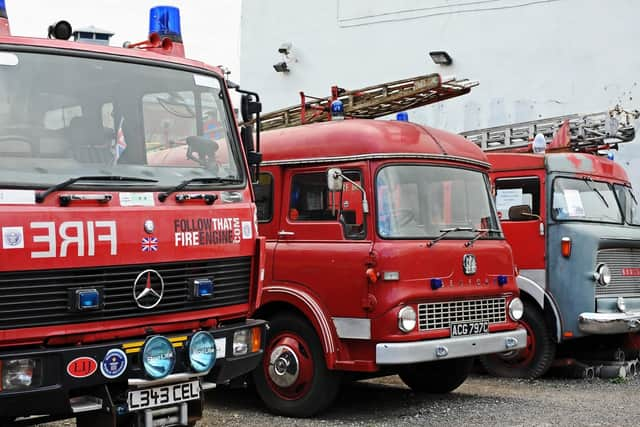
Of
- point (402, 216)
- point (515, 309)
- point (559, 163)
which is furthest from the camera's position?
point (559, 163)

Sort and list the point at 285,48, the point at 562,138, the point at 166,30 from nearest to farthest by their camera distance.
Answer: the point at 166,30 < the point at 562,138 < the point at 285,48

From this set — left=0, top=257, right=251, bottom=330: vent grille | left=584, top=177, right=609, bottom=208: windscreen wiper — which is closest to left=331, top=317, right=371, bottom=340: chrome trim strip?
left=0, top=257, right=251, bottom=330: vent grille

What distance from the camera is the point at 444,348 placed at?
753cm

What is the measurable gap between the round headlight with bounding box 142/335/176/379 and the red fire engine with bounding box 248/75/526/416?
225 cm

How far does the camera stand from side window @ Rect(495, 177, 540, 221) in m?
10.3

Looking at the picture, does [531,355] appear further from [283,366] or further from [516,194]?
[283,366]

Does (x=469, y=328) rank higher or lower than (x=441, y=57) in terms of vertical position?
lower

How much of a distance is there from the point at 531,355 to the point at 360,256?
3426mm

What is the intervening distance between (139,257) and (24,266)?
0.72 metres

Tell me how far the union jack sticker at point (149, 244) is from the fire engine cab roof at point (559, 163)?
5.88 metres

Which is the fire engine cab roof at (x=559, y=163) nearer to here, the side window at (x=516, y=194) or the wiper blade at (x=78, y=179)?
the side window at (x=516, y=194)

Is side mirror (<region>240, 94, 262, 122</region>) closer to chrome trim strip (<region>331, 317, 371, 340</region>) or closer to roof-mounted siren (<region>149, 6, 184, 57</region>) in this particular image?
roof-mounted siren (<region>149, 6, 184, 57</region>)

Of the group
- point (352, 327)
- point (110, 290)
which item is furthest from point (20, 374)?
point (352, 327)

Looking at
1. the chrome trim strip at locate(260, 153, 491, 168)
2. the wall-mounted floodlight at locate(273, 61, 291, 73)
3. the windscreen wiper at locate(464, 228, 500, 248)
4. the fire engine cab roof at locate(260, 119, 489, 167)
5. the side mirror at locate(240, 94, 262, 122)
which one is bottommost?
the windscreen wiper at locate(464, 228, 500, 248)
